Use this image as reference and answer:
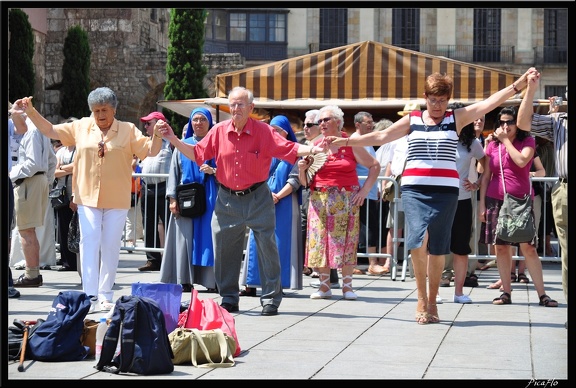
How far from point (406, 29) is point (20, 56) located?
2910 centimetres

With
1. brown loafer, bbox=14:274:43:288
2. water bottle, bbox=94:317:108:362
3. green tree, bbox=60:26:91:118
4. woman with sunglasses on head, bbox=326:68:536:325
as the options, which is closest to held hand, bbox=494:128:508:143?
woman with sunglasses on head, bbox=326:68:536:325

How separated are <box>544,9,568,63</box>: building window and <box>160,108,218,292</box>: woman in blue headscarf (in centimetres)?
4722

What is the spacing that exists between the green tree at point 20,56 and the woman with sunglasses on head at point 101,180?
24.3 meters

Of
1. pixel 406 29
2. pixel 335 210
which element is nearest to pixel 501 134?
pixel 335 210

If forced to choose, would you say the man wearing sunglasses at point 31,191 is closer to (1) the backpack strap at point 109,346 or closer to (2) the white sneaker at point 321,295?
→ (2) the white sneaker at point 321,295

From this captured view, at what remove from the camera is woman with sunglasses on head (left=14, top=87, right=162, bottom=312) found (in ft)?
28.1

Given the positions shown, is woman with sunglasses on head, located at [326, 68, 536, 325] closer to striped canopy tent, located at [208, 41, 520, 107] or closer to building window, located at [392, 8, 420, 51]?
striped canopy tent, located at [208, 41, 520, 107]

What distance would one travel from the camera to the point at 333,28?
58.3m

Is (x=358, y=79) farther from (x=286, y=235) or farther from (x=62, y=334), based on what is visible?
(x=62, y=334)

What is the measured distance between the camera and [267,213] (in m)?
8.80

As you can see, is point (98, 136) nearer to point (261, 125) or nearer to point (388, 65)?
point (261, 125)

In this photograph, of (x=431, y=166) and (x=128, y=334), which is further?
(x=431, y=166)

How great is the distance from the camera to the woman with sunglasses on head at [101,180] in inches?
338

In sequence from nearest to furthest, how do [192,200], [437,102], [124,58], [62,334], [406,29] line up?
[62,334], [437,102], [192,200], [124,58], [406,29]
